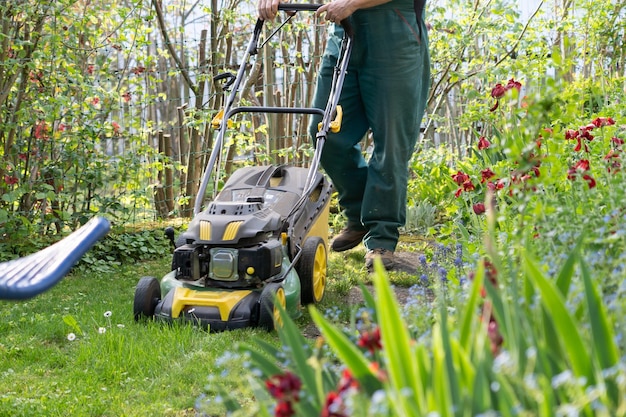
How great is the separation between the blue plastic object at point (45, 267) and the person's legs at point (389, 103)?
2773 mm

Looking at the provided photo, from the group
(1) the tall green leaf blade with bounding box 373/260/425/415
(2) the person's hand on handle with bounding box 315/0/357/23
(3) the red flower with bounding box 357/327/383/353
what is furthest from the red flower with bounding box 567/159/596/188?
(2) the person's hand on handle with bounding box 315/0/357/23

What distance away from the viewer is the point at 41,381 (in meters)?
2.92

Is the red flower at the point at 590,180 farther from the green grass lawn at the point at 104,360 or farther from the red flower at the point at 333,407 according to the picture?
the red flower at the point at 333,407

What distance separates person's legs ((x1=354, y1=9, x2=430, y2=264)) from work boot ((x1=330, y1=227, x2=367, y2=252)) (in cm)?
31

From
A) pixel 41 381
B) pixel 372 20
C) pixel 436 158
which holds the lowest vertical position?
pixel 41 381

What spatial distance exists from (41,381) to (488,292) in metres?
1.99

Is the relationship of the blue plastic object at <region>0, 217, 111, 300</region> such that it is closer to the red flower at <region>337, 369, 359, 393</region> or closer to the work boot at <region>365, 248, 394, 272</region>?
the red flower at <region>337, 369, 359, 393</region>

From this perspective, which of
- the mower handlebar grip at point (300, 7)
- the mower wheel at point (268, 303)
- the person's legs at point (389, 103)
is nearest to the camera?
the mower wheel at point (268, 303)

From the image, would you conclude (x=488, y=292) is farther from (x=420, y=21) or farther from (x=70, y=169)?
(x=70, y=169)

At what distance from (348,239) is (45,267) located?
11.2 feet

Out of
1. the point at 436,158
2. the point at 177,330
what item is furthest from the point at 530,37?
the point at 177,330

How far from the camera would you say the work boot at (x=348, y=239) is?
505 cm

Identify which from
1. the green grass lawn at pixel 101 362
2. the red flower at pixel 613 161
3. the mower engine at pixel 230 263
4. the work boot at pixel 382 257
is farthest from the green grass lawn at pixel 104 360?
the red flower at pixel 613 161

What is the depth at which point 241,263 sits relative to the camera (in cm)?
345
